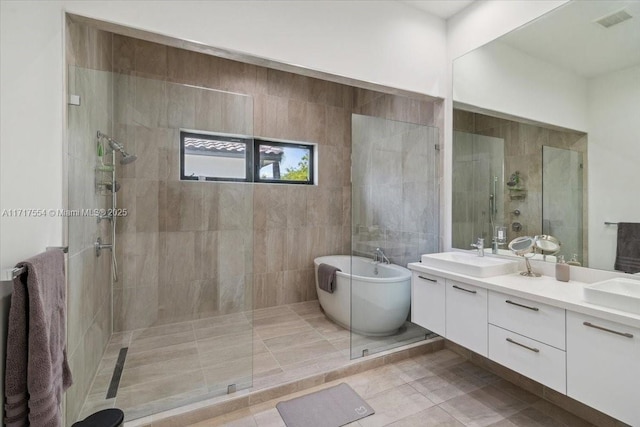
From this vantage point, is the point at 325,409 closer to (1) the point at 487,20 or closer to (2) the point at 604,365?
(2) the point at 604,365

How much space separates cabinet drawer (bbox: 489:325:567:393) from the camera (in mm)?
1563

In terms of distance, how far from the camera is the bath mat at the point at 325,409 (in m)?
1.85

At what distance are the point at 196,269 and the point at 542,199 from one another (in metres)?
2.69

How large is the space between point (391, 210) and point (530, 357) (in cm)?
159

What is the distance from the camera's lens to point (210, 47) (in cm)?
196

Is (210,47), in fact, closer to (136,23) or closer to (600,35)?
(136,23)

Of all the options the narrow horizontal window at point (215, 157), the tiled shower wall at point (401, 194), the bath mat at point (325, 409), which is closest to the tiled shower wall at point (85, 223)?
the narrow horizontal window at point (215, 157)

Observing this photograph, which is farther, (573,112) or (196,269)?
(196,269)

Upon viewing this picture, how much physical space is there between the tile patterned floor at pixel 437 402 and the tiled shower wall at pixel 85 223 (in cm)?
90

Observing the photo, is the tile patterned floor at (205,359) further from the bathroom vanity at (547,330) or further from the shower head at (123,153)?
the shower head at (123,153)

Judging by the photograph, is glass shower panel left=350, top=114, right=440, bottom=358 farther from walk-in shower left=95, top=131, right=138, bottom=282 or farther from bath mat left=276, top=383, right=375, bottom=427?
walk-in shower left=95, top=131, right=138, bottom=282

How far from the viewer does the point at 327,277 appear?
3.20 m

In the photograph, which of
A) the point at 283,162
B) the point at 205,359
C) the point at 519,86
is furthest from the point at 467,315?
the point at 283,162

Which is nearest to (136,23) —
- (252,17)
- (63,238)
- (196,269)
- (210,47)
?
(210,47)
